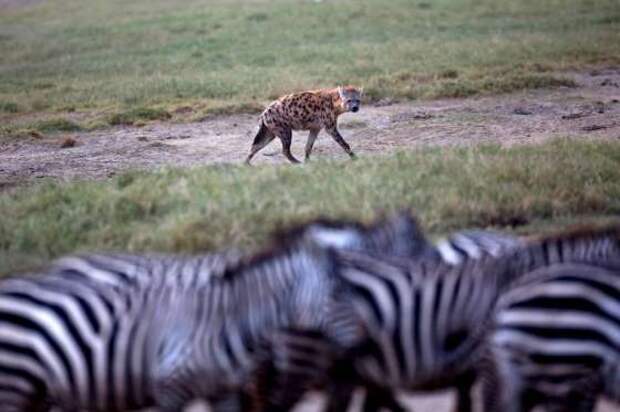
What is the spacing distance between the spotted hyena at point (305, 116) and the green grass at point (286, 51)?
254 centimetres

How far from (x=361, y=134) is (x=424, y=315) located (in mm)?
9448

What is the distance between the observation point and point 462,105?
1523cm

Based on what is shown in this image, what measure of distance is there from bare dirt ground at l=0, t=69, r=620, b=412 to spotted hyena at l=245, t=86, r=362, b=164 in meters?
0.30

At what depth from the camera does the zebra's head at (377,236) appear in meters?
4.86

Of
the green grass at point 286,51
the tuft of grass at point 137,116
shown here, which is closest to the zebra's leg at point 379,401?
the tuft of grass at point 137,116

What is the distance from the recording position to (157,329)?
4.33m

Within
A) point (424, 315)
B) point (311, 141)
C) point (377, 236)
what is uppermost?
point (377, 236)

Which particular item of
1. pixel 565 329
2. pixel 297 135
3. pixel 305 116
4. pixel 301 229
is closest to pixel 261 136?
pixel 305 116

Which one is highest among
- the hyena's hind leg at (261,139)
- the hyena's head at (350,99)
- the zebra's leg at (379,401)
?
the zebra's leg at (379,401)

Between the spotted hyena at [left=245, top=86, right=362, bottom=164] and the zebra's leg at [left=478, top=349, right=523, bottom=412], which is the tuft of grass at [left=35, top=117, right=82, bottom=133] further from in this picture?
the zebra's leg at [left=478, top=349, right=523, bottom=412]

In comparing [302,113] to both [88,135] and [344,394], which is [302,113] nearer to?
[88,135]

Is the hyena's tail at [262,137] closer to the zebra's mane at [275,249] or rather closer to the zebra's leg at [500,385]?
the zebra's mane at [275,249]

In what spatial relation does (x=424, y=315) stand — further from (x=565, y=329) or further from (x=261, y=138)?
(x=261, y=138)

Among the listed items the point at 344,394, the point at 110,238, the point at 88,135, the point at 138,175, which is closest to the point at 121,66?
the point at 88,135
